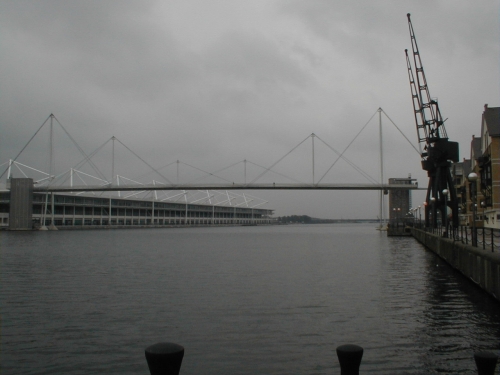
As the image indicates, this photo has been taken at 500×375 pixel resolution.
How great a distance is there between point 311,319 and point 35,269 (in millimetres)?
14712

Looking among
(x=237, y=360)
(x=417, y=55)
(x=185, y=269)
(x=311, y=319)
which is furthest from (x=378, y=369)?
(x=417, y=55)

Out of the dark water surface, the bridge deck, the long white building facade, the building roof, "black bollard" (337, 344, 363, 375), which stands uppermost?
the building roof

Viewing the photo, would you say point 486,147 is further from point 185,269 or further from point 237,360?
point 237,360

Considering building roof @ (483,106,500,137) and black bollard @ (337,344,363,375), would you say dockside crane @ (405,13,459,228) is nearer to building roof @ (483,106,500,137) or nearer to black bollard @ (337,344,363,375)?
building roof @ (483,106,500,137)

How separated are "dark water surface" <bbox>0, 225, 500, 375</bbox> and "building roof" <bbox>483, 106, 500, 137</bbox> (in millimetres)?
28545

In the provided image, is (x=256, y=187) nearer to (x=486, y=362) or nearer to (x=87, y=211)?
(x=87, y=211)

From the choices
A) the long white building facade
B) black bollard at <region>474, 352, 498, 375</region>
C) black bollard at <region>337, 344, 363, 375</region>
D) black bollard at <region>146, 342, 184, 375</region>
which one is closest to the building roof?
black bollard at <region>474, 352, 498, 375</region>

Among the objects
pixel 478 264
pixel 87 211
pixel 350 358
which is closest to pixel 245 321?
pixel 350 358

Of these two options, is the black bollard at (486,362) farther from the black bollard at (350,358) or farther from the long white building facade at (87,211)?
the long white building facade at (87,211)

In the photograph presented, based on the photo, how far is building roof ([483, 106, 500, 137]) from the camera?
43938 mm

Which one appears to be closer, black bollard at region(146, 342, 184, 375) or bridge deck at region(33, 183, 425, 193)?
black bollard at region(146, 342, 184, 375)

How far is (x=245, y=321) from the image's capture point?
1120 cm

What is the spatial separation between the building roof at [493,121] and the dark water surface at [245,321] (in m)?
28.5

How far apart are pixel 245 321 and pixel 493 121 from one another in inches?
1648
